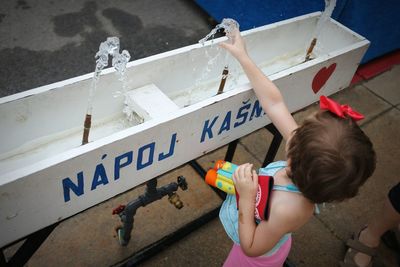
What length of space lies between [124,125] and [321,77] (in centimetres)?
110

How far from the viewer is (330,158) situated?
1094 millimetres

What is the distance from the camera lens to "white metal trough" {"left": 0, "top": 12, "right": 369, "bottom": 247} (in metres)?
1.21

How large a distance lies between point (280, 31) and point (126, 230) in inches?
62.1

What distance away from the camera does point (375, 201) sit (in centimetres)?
274

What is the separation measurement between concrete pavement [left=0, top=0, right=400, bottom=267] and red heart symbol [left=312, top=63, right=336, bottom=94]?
992mm

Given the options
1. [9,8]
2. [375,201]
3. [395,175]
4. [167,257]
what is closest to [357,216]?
[375,201]

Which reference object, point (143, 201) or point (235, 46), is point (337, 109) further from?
point (143, 201)

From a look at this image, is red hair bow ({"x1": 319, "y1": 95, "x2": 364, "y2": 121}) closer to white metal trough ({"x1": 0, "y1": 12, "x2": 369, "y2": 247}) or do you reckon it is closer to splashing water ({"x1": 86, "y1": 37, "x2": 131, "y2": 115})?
white metal trough ({"x1": 0, "y1": 12, "x2": 369, "y2": 247})

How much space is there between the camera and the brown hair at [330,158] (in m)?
1.10

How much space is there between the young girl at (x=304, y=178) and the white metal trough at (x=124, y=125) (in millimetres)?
298

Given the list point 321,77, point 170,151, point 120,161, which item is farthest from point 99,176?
point 321,77

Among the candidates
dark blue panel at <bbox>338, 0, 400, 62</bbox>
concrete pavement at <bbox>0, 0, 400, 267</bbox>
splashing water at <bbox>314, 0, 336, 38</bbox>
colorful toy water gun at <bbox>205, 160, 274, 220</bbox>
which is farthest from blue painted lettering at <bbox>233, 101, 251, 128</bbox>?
dark blue panel at <bbox>338, 0, 400, 62</bbox>

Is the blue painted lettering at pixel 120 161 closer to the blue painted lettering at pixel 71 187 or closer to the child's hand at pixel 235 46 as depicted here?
the blue painted lettering at pixel 71 187

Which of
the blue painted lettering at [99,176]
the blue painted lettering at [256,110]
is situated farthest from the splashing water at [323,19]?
the blue painted lettering at [99,176]
